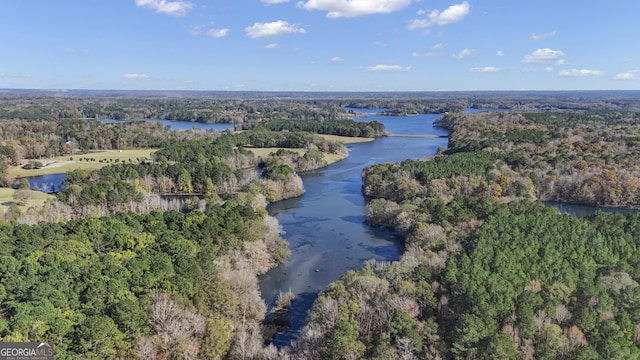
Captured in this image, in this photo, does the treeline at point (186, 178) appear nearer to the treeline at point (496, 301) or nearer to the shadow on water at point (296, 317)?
the shadow on water at point (296, 317)

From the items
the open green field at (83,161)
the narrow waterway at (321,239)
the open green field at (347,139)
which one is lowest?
the narrow waterway at (321,239)

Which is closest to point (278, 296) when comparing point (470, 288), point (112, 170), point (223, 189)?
point (470, 288)

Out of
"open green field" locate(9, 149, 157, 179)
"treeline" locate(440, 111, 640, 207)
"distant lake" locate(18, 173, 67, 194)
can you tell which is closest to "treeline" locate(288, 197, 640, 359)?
"treeline" locate(440, 111, 640, 207)

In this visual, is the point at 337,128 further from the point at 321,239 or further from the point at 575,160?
the point at 321,239

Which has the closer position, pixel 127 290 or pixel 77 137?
pixel 127 290

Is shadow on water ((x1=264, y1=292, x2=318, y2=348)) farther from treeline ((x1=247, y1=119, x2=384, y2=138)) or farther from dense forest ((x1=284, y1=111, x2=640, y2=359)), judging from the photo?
treeline ((x1=247, y1=119, x2=384, y2=138))

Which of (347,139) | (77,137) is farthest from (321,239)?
(77,137)

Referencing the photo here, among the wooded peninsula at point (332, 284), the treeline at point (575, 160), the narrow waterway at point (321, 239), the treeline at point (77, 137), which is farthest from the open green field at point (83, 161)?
the treeline at point (575, 160)
